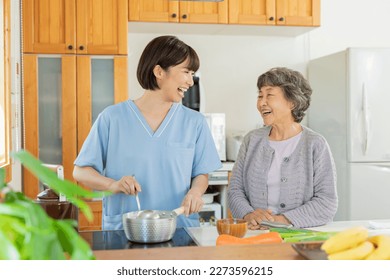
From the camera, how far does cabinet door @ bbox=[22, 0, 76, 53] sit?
344 centimetres

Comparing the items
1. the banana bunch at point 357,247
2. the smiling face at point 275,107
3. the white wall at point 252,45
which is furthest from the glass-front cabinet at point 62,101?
the banana bunch at point 357,247

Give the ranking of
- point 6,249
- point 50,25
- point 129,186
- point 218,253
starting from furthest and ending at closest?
1. point 50,25
2. point 129,186
3. point 218,253
4. point 6,249

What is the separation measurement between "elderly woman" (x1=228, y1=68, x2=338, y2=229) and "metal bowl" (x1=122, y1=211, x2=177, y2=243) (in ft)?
1.56

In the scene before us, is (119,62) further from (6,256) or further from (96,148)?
(6,256)

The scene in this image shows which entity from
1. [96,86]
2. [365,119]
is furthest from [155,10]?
[365,119]

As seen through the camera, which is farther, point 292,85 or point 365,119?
point 365,119

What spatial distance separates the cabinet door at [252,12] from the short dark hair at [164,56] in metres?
1.99

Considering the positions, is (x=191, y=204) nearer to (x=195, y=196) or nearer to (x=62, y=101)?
(x=195, y=196)

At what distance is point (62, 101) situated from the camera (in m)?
3.48

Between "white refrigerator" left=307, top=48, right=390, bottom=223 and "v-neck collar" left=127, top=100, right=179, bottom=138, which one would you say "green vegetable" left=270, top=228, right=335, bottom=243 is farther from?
"white refrigerator" left=307, top=48, right=390, bottom=223

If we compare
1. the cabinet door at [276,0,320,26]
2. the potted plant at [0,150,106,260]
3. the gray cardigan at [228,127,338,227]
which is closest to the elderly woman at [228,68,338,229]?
the gray cardigan at [228,127,338,227]

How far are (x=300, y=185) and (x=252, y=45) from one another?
7.96ft

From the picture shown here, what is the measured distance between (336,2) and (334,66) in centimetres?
77
